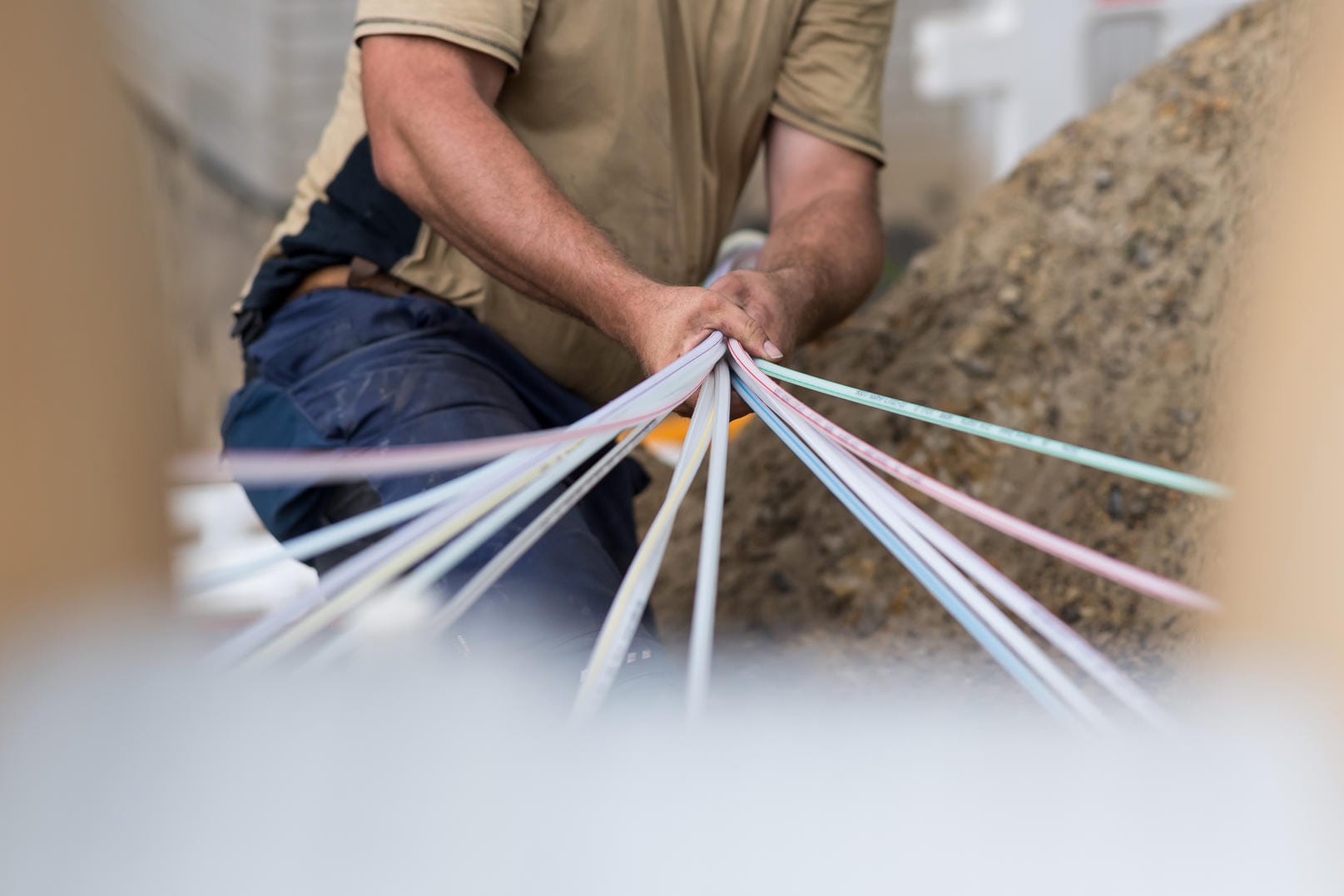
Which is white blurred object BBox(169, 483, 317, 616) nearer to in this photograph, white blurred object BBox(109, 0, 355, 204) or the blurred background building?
the blurred background building

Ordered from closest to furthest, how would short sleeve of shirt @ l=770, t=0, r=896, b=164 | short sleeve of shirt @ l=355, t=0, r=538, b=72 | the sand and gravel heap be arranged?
short sleeve of shirt @ l=355, t=0, r=538, b=72 < short sleeve of shirt @ l=770, t=0, r=896, b=164 < the sand and gravel heap

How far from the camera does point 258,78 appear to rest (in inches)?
227

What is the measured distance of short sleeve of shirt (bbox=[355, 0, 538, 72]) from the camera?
4.78ft

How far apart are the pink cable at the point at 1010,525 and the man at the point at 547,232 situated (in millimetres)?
150

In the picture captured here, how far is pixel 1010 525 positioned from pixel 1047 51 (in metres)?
3.71

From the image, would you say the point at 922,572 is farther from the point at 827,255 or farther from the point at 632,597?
the point at 827,255

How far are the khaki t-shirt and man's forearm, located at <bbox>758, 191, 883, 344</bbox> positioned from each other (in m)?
0.12

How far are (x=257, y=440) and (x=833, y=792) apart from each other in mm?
1255

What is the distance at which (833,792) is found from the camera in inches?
22.1

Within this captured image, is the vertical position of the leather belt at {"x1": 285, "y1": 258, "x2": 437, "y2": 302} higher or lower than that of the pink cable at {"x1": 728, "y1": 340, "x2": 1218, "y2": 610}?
lower

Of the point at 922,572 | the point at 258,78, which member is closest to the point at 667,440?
the point at 922,572

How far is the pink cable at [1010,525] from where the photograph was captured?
668 mm

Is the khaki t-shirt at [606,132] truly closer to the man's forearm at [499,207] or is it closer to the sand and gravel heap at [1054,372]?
the man's forearm at [499,207]

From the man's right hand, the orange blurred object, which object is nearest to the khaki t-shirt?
the man's right hand
